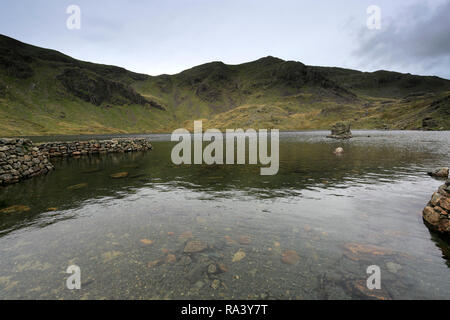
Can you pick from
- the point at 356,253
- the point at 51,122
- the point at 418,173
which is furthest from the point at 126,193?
the point at 51,122

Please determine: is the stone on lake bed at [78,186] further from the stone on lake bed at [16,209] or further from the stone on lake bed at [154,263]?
the stone on lake bed at [154,263]

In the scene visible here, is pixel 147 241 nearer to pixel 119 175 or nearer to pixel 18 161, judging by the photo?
pixel 119 175

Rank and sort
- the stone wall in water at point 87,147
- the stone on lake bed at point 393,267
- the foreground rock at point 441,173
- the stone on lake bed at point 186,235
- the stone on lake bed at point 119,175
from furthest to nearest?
1. the stone wall in water at point 87,147
2. the stone on lake bed at point 119,175
3. the foreground rock at point 441,173
4. the stone on lake bed at point 186,235
5. the stone on lake bed at point 393,267

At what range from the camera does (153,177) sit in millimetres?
25031

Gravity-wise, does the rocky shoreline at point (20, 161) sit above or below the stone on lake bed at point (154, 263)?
above

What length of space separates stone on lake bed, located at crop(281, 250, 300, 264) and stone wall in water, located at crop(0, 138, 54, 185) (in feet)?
92.1

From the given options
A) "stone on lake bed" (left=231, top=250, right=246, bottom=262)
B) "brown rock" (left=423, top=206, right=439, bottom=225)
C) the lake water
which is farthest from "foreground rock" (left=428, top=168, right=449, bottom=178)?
"stone on lake bed" (left=231, top=250, right=246, bottom=262)

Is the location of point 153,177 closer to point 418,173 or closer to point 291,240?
point 291,240

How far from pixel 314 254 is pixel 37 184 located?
25.8 metres

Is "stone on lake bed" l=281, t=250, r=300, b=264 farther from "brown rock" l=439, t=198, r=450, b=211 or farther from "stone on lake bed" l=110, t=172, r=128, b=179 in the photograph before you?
"stone on lake bed" l=110, t=172, r=128, b=179

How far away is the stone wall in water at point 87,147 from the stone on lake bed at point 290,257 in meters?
50.6

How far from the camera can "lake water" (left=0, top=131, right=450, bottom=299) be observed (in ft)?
22.6

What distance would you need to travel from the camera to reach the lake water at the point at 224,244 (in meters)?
6.88

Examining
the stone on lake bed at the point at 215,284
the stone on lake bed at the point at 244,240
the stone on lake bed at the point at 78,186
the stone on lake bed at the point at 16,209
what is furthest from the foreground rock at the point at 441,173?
the stone on lake bed at the point at 16,209
